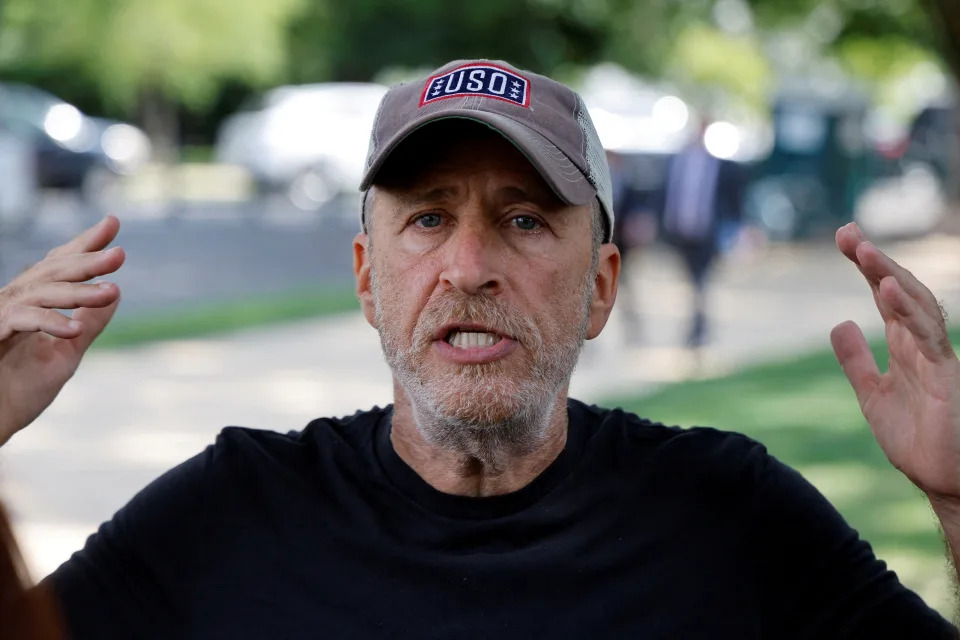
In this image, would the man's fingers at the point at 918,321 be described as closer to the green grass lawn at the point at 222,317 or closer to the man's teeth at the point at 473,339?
the man's teeth at the point at 473,339

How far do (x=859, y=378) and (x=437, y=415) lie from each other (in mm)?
774

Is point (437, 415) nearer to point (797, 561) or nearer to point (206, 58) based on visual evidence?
point (797, 561)

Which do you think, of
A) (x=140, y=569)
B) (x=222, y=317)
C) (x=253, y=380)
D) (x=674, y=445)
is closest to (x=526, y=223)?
(x=674, y=445)

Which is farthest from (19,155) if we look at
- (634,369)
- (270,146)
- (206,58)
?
A: (206,58)

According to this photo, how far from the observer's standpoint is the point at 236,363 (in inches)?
437

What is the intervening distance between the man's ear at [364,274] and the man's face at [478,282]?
0.27 ft

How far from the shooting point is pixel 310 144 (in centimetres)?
2748

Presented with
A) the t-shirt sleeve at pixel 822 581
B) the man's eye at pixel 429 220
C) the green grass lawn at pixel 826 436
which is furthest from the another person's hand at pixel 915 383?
Answer: the green grass lawn at pixel 826 436

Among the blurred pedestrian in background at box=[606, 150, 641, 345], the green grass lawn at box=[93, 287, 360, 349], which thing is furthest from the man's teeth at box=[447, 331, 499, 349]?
the blurred pedestrian in background at box=[606, 150, 641, 345]

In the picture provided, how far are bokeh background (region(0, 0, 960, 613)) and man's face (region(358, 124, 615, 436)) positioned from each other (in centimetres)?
79

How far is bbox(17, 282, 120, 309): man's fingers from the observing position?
2250mm

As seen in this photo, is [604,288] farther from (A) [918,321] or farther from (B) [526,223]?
(A) [918,321]

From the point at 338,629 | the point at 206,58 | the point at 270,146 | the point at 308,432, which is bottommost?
the point at 338,629

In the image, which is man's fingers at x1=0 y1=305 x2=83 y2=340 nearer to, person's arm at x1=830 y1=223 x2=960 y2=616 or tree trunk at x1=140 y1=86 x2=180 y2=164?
person's arm at x1=830 y1=223 x2=960 y2=616
